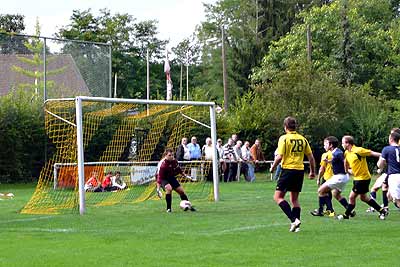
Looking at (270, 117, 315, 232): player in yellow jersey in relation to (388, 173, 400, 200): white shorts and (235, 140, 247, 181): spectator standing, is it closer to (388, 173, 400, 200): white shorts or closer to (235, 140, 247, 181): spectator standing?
(388, 173, 400, 200): white shorts

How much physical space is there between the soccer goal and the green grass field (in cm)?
240

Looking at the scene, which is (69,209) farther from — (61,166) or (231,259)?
(231,259)

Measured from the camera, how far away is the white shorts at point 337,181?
52.9ft

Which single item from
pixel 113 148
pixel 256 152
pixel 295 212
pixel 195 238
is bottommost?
pixel 195 238

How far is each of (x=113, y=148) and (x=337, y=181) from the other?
53.6 ft

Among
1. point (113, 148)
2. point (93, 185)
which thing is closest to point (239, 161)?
point (113, 148)

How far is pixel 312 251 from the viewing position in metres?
11.4

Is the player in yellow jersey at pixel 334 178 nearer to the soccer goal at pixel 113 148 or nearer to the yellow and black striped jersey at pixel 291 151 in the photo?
the yellow and black striped jersey at pixel 291 151

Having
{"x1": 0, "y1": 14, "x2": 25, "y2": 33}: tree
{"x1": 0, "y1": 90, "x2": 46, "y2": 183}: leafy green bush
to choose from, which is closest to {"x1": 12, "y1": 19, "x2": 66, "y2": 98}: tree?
{"x1": 0, "y1": 90, "x2": 46, "y2": 183}: leafy green bush

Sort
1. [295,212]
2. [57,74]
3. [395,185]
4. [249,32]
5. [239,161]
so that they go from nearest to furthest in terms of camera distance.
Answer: [295,212]
[395,185]
[239,161]
[57,74]
[249,32]

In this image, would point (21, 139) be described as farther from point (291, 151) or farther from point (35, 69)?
point (291, 151)

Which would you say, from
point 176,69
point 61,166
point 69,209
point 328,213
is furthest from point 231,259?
point 176,69

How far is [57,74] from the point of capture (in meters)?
36.3

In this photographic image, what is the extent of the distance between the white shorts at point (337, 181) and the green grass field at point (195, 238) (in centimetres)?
64
